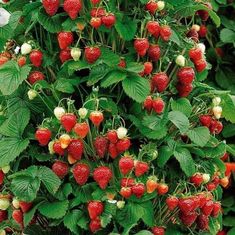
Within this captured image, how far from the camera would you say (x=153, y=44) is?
300cm

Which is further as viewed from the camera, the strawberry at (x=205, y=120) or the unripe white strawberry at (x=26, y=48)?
the strawberry at (x=205, y=120)

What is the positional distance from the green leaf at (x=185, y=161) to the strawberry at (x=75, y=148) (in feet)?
1.24

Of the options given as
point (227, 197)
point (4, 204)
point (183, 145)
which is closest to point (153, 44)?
point (183, 145)

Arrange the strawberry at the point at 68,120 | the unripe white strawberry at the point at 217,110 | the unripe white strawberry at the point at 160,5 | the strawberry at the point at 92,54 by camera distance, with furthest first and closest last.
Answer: the unripe white strawberry at the point at 217,110 < the unripe white strawberry at the point at 160,5 < the strawberry at the point at 92,54 < the strawberry at the point at 68,120

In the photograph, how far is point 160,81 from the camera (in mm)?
2979

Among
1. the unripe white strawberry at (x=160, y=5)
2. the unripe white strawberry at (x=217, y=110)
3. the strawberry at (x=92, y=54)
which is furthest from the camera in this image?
the unripe white strawberry at (x=217, y=110)

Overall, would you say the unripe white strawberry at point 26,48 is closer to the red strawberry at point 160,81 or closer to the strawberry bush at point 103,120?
the strawberry bush at point 103,120

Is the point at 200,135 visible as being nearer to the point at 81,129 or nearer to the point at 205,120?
the point at 205,120

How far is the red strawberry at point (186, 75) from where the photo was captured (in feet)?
10.0

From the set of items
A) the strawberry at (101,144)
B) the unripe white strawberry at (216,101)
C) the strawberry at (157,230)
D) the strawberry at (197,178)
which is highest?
the strawberry at (101,144)

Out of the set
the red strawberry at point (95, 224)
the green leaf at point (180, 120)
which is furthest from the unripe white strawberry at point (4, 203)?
the green leaf at point (180, 120)

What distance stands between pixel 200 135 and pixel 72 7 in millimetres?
704

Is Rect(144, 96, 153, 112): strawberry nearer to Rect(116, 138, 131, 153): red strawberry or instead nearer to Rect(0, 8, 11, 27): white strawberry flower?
Rect(116, 138, 131, 153): red strawberry

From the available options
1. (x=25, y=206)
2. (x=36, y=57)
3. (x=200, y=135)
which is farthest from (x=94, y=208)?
(x=36, y=57)
